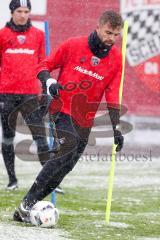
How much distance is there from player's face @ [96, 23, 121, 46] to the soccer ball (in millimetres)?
1658

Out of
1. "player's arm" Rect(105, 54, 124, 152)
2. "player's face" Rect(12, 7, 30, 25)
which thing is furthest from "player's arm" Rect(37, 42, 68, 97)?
"player's face" Rect(12, 7, 30, 25)

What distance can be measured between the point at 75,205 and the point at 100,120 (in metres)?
4.32

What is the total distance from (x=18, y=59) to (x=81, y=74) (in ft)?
8.80

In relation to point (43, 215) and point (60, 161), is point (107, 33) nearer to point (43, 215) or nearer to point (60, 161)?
point (60, 161)

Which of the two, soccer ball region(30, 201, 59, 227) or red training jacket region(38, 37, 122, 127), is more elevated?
red training jacket region(38, 37, 122, 127)

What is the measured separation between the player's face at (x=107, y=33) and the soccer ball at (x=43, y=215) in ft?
5.44

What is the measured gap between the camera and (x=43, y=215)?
7.83m

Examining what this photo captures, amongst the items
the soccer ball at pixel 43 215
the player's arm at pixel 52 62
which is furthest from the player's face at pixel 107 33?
the soccer ball at pixel 43 215

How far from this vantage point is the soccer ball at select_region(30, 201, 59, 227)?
7832 millimetres

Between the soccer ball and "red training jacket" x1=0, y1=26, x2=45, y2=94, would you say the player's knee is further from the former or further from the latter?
the soccer ball

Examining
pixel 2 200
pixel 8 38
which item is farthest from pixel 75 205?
pixel 8 38

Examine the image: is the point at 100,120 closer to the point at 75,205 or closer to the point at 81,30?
the point at 81,30

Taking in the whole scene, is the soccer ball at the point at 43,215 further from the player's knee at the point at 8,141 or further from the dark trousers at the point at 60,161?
the player's knee at the point at 8,141

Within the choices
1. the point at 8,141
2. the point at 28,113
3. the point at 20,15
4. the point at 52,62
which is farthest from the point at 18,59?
the point at 52,62
